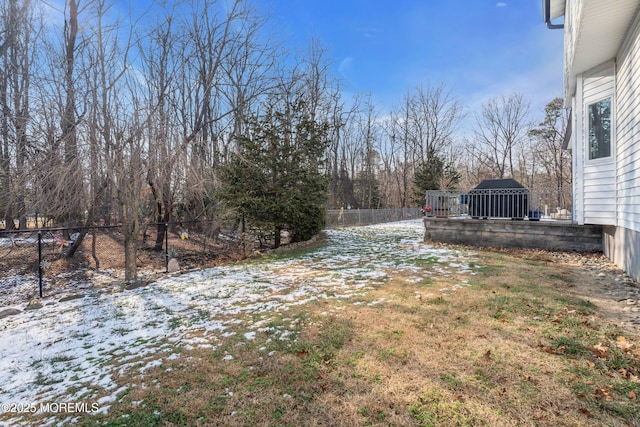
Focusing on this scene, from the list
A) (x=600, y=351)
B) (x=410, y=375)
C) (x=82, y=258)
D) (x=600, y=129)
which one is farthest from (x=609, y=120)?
(x=82, y=258)

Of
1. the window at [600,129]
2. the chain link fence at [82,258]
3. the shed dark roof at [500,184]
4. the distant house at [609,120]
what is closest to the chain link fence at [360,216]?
the chain link fence at [82,258]

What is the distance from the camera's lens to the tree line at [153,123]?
5.08 m

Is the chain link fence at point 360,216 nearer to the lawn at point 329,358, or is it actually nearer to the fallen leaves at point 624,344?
the lawn at point 329,358

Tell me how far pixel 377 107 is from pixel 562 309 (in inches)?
1098

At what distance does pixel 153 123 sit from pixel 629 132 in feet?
26.4

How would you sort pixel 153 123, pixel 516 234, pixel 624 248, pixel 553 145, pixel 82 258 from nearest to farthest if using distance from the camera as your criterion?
pixel 624 248 → pixel 153 123 → pixel 516 234 → pixel 82 258 → pixel 553 145

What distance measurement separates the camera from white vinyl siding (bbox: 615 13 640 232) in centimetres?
419

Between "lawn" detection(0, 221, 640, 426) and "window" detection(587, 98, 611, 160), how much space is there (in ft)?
10.8

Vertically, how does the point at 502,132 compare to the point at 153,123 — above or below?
above

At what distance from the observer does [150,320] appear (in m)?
3.70

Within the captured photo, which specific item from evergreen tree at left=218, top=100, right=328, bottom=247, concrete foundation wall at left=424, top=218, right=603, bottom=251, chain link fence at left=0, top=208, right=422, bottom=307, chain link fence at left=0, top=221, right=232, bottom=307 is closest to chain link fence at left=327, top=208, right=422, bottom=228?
evergreen tree at left=218, top=100, right=328, bottom=247

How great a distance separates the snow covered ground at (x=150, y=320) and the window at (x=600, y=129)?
11.0ft

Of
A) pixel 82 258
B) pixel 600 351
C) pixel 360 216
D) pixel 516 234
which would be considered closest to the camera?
pixel 600 351

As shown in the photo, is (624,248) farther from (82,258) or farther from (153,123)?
(82,258)
